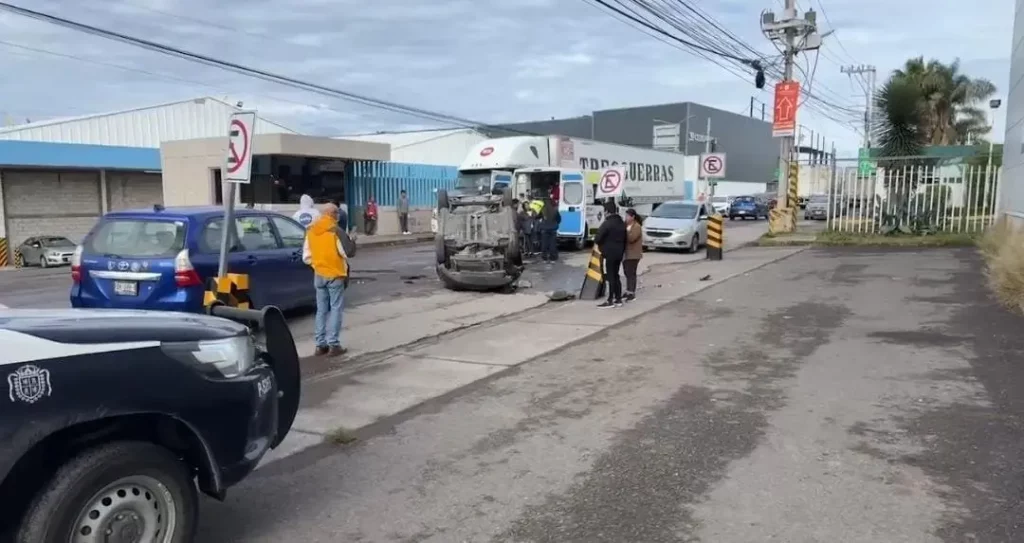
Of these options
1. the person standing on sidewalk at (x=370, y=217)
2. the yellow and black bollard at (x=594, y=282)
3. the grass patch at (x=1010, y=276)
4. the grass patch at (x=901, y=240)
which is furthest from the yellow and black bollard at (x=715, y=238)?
the person standing on sidewalk at (x=370, y=217)

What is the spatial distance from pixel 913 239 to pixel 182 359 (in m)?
23.9

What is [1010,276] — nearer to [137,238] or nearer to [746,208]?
[137,238]

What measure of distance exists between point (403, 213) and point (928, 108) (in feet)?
84.1

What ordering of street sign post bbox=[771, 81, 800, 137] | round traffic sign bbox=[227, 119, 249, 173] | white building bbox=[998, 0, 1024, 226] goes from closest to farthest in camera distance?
round traffic sign bbox=[227, 119, 249, 173] < white building bbox=[998, 0, 1024, 226] < street sign post bbox=[771, 81, 800, 137]

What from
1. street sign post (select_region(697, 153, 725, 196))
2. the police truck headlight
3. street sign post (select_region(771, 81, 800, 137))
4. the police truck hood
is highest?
street sign post (select_region(771, 81, 800, 137))

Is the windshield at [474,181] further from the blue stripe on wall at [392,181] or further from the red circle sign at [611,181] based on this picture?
the red circle sign at [611,181]

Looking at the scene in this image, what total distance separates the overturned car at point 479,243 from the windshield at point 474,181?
9.13 meters

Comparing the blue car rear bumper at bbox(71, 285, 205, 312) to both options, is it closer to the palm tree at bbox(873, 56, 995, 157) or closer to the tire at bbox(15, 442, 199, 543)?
the tire at bbox(15, 442, 199, 543)

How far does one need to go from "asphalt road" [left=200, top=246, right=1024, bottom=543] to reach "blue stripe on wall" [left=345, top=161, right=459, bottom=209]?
78.3 feet

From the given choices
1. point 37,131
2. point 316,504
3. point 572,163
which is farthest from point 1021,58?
point 37,131

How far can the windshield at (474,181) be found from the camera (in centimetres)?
2345

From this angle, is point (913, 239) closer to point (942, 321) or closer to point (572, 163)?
point (572, 163)

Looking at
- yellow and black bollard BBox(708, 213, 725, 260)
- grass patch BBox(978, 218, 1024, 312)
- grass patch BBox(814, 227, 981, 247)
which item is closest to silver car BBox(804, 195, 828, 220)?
grass patch BBox(814, 227, 981, 247)

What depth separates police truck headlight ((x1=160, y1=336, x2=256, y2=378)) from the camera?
11.3 feet
